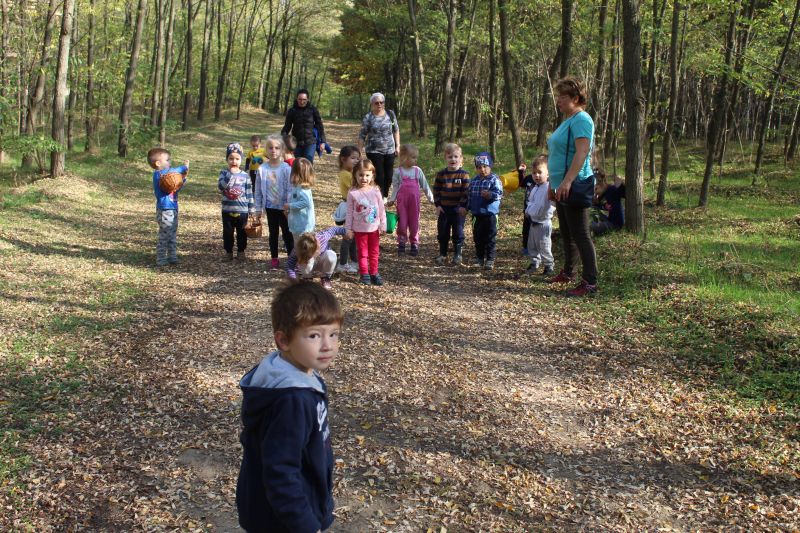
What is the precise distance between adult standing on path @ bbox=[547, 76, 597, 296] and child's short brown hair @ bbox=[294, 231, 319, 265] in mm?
2899

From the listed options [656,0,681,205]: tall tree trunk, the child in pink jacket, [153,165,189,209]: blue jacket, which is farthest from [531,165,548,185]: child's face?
[153,165,189,209]: blue jacket

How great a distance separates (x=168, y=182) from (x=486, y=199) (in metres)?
4.43

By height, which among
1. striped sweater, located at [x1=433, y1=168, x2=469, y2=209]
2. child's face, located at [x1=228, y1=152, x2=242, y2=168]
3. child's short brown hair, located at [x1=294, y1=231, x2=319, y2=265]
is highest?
child's face, located at [x1=228, y1=152, x2=242, y2=168]

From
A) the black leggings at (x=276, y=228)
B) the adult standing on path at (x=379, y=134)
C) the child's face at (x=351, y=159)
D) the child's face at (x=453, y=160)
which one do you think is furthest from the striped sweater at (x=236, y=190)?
the child's face at (x=453, y=160)

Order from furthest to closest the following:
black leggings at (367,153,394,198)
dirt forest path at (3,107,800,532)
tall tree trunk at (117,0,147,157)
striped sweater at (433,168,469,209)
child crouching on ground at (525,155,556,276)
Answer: tall tree trunk at (117,0,147,157)
black leggings at (367,153,394,198)
striped sweater at (433,168,469,209)
child crouching on ground at (525,155,556,276)
dirt forest path at (3,107,800,532)

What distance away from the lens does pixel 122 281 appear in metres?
8.52

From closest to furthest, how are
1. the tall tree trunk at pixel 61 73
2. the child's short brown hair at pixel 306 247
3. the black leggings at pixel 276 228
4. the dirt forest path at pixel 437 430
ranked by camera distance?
the dirt forest path at pixel 437 430 → the child's short brown hair at pixel 306 247 → the black leggings at pixel 276 228 → the tall tree trunk at pixel 61 73

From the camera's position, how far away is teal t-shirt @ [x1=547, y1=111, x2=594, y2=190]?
7363mm

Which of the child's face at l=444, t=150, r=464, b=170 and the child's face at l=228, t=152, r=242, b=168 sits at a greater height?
the child's face at l=444, t=150, r=464, b=170

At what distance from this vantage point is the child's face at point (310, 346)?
92.5 inches

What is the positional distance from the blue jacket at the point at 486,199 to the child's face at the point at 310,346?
23.5 ft

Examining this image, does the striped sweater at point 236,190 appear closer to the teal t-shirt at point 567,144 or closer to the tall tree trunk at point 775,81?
the teal t-shirt at point 567,144

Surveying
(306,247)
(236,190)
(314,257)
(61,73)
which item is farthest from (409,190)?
(61,73)

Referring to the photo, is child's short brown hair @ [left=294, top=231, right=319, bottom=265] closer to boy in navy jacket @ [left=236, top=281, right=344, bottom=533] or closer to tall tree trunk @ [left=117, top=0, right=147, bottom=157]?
boy in navy jacket @ [left=236, top=281, right=344, bottom=533]
